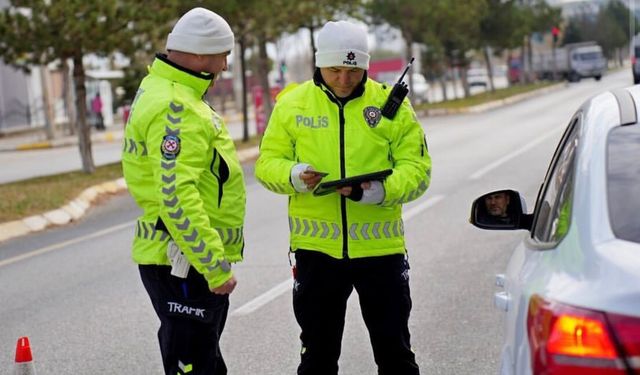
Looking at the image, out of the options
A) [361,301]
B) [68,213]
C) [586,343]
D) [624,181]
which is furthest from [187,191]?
[68,213]

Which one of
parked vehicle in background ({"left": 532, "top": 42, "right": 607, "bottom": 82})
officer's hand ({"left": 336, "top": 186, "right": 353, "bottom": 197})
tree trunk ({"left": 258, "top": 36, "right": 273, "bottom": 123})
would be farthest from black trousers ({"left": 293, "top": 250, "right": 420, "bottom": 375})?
parked vehicle in background ({"left": 532, "top": 42, "right": 607, "bottom": 82})

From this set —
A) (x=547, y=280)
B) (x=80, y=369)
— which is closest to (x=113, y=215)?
(x=80, y=369)

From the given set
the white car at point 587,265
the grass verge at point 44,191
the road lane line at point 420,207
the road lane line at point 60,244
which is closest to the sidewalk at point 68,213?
the grass verge at point 44,191

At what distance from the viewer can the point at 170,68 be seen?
429 cm

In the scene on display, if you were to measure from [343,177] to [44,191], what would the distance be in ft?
42.7

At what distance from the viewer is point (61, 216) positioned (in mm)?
14781

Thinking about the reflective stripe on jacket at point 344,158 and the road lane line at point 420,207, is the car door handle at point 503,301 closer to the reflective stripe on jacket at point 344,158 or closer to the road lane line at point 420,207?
the reflective stripe on jacket at point 344,158

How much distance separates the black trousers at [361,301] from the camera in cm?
461

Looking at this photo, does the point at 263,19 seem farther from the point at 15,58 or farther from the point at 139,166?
the point at 139,166

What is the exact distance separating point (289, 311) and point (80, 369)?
1827mm

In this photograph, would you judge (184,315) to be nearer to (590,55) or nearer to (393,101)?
(393,101)

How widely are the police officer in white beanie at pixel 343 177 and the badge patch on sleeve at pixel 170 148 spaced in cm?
56

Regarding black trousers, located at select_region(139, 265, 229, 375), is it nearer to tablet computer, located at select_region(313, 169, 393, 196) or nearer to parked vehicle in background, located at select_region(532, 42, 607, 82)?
tablet computer, located at select_region(313, 169, 393, 196)

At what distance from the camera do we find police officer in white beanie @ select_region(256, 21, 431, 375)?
4520 millimetres
